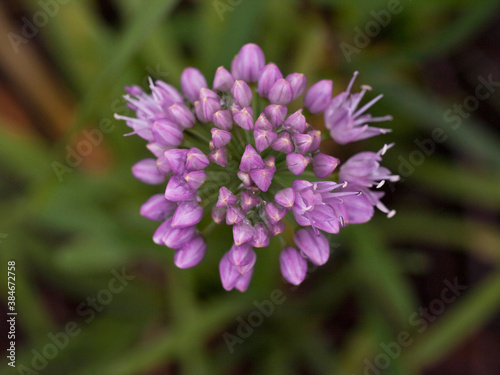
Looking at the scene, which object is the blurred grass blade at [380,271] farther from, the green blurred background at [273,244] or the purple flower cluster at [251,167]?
the purple flower cluster at [251,167]

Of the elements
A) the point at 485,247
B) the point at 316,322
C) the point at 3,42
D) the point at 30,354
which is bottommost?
the point at 485,247

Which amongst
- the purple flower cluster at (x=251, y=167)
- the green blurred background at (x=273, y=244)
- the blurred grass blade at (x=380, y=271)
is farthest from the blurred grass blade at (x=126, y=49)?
the blurred grass blade at (x=380, y=271)

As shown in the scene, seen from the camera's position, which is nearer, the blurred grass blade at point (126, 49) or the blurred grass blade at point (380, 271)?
the blurred grass blade at point (126, 49)

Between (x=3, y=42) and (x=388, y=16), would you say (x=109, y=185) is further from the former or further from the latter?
(x=388, y=16)

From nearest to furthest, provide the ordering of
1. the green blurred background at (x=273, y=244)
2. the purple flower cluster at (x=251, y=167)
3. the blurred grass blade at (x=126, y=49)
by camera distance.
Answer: the purple flower cluster at (x=251, y=167)
the blurred grass blade at (x=126, y=49)
the green blurred background at (x=273, y=244)

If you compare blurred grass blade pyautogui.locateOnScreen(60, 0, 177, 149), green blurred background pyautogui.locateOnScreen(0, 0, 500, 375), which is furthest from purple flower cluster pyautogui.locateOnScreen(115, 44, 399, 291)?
green blurred background pyautogui.locateOnScreen(0, 0, 500, 375)

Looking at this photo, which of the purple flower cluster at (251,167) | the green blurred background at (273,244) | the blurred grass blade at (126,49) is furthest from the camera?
the green blurred background at (273,244)

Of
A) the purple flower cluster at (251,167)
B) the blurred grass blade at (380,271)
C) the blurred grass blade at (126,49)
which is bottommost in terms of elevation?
the blurred grass blade at (380,271)

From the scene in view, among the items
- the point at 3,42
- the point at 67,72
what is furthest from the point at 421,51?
the point at 3,42
